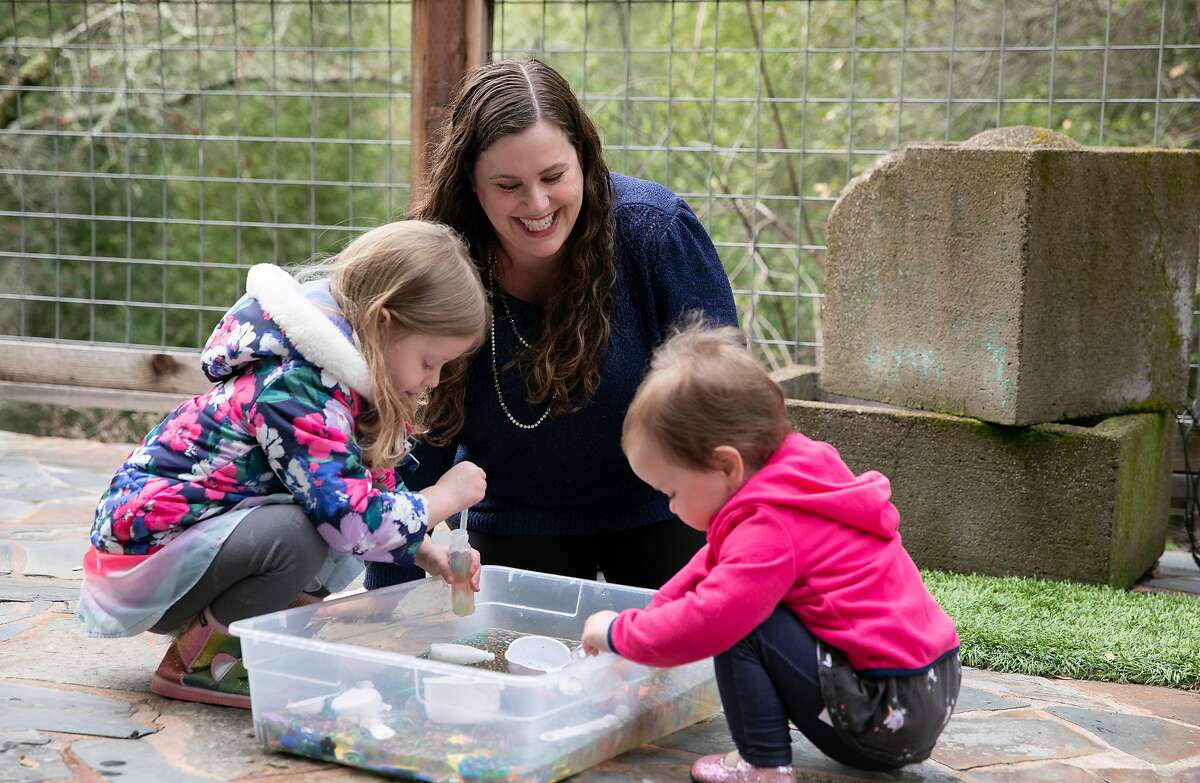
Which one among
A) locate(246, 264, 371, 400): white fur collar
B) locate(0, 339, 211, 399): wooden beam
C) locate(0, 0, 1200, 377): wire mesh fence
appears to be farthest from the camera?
locate(0, 0, 1200, 377): wire mesh fence

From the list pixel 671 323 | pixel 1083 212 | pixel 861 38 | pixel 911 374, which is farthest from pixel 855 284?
pixel 861 38

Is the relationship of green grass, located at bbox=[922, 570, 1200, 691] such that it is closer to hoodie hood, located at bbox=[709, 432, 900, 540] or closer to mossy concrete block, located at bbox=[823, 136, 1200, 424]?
mossy concrete block, located at bbox=[823, 136, 1200, 424]

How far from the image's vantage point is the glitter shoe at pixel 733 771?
5.79 ft

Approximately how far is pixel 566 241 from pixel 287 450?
71cm

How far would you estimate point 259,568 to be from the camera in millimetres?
1994

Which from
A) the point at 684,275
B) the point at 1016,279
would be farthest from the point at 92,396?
the point at 1016,279

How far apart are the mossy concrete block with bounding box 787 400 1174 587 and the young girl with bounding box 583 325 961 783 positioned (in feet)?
4.65

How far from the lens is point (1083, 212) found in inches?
123

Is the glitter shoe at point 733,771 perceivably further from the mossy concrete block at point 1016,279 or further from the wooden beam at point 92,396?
the wooden beam at point 92,396

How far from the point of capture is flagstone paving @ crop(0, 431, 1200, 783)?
185 cm

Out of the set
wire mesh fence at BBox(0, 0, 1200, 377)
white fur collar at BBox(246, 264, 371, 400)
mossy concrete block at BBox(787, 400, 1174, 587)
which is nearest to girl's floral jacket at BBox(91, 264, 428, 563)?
white fur collar at BBox(246, 264, 371, 400)

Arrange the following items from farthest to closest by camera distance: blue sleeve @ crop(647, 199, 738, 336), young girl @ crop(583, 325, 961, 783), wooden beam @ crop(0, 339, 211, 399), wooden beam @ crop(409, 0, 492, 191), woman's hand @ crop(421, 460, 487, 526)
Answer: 1. wooden beam @ crop(0, 339, 211, 399)
2. wooden beam @ crop(409, 0, 492, 191)
3. blue sleeve @ crop(647, 199, 738, 336)
4. woman's hand @ crop(421, 460, 487, 526)
5. young girl @ crop(583, 325, 961, 783)

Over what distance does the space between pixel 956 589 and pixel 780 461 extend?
4.45 feet

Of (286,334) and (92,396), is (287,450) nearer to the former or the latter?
(286,334)
